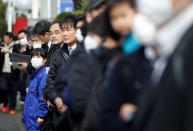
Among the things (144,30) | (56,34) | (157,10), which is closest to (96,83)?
(144,30)

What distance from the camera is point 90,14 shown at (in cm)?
502

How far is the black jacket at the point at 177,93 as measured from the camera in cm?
249

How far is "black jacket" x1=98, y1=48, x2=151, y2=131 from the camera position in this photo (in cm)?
320

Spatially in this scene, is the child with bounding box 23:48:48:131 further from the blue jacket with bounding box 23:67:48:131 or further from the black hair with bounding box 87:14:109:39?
the black hair with bounding box 87:14:109:39

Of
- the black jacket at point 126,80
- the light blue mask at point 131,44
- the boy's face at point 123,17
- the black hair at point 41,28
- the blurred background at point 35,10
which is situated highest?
the boy's face at point 123,17

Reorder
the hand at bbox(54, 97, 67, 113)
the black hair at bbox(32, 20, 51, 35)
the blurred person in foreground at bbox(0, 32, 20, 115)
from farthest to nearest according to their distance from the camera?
the blurred person in foreground at bbox(0, 32, 20, 115)
the black hair at bbox(32, 20, 51, 35)
the hand at bbox(54, 97, 67, 113)

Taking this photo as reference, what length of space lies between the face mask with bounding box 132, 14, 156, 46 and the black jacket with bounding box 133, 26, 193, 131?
0.40 m

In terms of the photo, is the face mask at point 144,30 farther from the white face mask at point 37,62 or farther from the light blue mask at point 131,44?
the white face mask at point 37,62

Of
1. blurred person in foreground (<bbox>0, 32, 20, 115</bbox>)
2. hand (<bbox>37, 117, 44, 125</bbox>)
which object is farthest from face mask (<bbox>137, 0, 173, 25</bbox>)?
blurred person in foreground (<bbox>0, 32, 20, 115</bbox>)

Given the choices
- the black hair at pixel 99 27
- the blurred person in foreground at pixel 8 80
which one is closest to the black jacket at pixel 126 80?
the black hair at pixel 99 27

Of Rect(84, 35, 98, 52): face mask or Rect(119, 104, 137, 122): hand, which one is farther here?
Rect(84, 35, 98, 52): face mask

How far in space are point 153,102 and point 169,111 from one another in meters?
0.14

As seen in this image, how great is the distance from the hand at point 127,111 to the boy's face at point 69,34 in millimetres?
3656

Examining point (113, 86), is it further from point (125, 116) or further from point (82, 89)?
point (82, 89)
